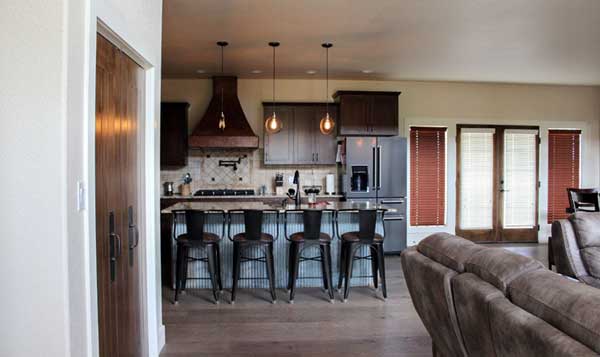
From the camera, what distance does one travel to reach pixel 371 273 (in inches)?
189

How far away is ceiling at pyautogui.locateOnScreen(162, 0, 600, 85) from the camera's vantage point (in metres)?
3.95

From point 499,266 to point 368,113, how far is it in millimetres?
5267

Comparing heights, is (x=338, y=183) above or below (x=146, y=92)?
below

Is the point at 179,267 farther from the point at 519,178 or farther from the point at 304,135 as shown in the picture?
the point at 519,178

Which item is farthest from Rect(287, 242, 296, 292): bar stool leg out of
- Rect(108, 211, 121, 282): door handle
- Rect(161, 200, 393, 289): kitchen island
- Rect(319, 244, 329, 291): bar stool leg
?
Rect(108, 211, 121, 282): door handle

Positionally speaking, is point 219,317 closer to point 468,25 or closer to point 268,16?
point 268,16

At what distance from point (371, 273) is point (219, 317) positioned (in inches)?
72.6

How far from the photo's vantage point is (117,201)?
7.82ft

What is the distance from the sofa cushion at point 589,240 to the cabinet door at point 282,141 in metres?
4.29

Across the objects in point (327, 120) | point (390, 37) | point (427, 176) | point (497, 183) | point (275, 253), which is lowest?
point (275, 253)

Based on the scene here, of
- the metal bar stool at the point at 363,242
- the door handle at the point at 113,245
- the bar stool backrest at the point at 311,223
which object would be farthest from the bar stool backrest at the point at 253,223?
the door handle at the point at 113,245

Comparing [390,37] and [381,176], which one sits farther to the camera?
[381,176]

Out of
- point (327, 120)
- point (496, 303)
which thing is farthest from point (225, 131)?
point (496, 303)

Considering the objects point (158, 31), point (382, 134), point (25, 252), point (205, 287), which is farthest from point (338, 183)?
point (25, 252)
